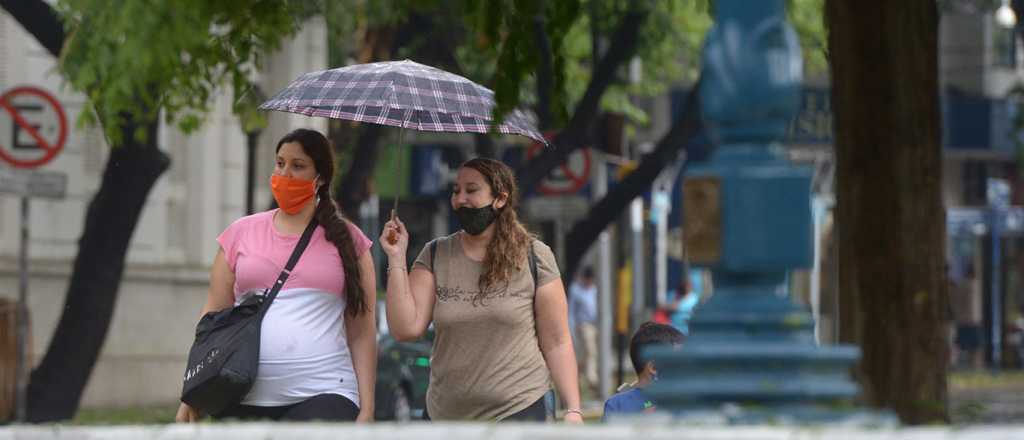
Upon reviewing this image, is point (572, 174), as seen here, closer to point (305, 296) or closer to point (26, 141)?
point (26, 141)

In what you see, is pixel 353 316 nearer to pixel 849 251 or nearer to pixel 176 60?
pixel 849 251

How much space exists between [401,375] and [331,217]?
10970mm

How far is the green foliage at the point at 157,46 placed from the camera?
9688mm

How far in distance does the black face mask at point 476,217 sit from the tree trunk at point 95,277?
29.8 feet

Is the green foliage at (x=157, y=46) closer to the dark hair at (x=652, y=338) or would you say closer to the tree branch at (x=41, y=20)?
the tree branch at (x=41, y=20)

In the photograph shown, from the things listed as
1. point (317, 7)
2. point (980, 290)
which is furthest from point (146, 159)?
point (980, 290)

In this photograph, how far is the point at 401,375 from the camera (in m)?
18.0

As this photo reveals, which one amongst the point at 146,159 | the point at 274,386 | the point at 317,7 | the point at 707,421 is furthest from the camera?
the point at 317,7

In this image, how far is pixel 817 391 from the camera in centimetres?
443

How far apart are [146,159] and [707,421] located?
1222 centimetres

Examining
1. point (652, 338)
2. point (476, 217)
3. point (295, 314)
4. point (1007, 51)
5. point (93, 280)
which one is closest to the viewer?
point (295, 314)

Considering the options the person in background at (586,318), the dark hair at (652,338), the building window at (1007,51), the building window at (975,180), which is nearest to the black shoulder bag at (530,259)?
the dark hair at (652,338)

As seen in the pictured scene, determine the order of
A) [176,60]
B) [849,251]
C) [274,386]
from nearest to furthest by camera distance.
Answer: [274,386] → [849,251] → [176,60]

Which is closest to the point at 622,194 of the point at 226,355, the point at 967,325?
the point at 226,355
